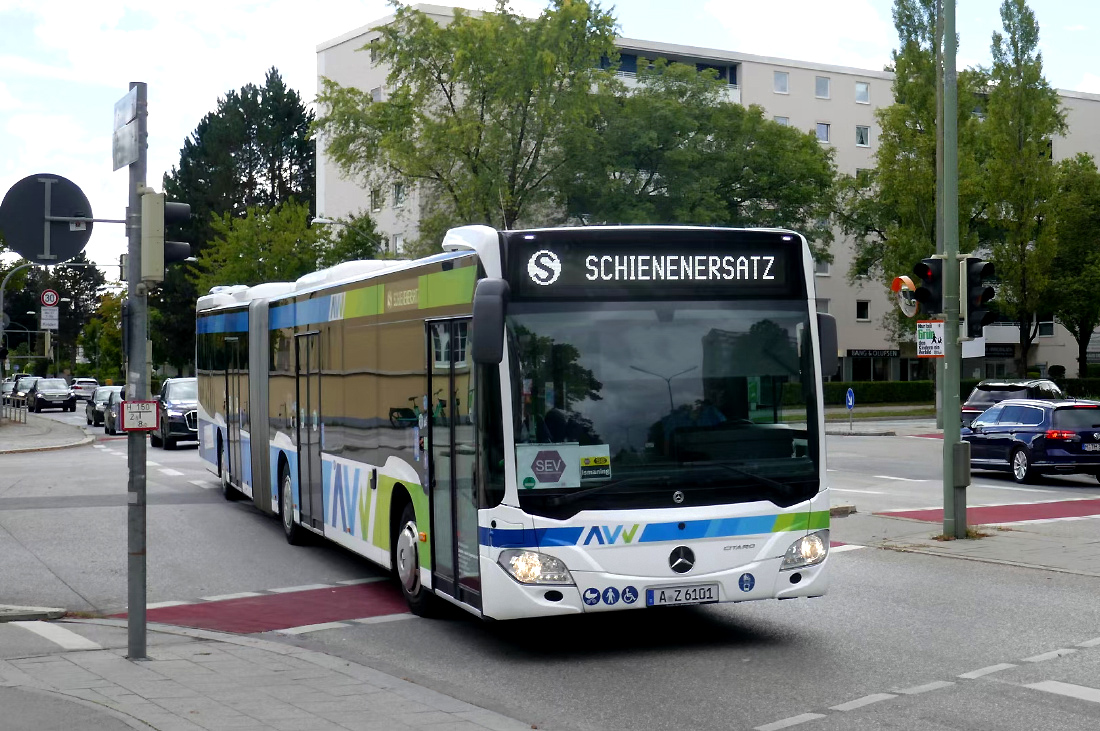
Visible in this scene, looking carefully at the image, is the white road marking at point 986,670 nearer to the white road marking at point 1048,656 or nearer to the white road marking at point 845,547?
the white road marking at point 1048,656

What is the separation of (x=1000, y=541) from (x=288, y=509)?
309 inches

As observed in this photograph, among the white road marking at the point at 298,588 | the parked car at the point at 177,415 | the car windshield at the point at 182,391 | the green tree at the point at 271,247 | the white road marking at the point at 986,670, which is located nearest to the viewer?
the white road marking at the point at 986,670

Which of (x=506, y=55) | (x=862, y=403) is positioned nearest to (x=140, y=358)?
(x=506, y=55)

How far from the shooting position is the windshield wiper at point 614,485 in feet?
27.2

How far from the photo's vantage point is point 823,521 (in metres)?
8.96

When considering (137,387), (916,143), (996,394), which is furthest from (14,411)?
(137,387)

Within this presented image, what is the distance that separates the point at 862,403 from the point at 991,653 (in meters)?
62.6

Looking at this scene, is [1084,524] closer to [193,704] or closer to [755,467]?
[755,467]

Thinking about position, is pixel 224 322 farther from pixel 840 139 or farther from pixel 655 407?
pixel 840 139

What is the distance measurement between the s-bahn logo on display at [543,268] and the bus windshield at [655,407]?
0.17 meters

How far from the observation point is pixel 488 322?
8031 millimetres

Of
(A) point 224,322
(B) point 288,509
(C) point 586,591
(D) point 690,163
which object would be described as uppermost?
(D) point 690,163

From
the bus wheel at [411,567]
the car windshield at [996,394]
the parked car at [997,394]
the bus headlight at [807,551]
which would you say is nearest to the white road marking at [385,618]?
the bus wheel at [411,567]

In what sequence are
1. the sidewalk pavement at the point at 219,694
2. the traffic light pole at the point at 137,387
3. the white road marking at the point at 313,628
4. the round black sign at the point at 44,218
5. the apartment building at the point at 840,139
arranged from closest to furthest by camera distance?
the sidewalk pavement at the point at 219,694
the traffic light pole at the point at 137,387
the round black sign at the point at 44,218
the white road marking at the point at 313,628
the apartment building at the point at 840,139
